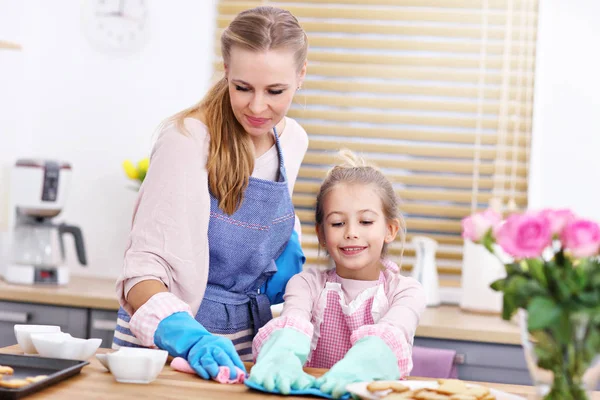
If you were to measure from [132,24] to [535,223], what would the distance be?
97.2 inches

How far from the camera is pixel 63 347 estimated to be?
128 cm

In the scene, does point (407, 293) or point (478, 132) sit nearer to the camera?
point (407, 293)

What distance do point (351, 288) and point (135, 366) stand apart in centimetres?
60

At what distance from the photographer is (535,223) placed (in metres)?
0.96

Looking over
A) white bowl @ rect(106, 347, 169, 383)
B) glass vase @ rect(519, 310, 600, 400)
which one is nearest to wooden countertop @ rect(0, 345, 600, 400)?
white bowl @ rect(106, 347, 169, 383)

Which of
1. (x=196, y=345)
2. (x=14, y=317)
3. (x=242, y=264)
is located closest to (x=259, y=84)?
(x=242, y=264)

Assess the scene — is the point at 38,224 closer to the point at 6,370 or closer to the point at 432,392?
the point at 6,370

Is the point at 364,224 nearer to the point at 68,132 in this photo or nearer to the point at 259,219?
the point at 259,219

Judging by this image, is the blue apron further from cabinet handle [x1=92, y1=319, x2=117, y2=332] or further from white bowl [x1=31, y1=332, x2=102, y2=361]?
cabinet handle [x1=92, y1=319, x2=117, y2=332]

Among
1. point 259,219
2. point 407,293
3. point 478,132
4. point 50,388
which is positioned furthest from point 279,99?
point 478,132

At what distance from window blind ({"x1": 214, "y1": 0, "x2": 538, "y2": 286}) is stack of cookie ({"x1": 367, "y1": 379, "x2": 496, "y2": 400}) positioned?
1849 mm

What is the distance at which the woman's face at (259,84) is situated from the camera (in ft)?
4.98

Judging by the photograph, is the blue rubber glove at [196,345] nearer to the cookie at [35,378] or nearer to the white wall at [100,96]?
the cookie at [35,378]

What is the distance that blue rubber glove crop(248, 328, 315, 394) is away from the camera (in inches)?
46.3
